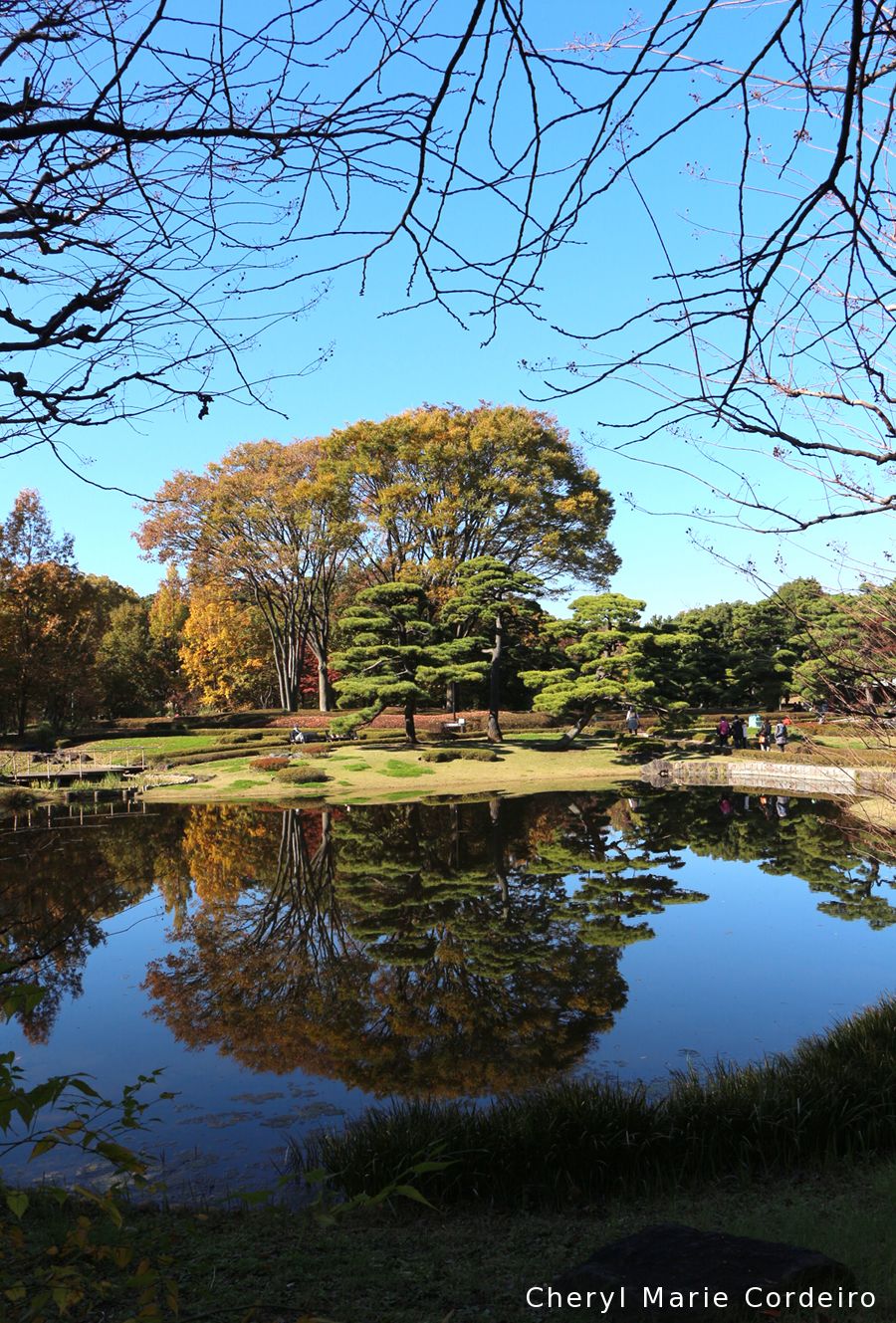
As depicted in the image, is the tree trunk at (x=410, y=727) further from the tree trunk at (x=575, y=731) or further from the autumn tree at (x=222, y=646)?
the autumn tree at (x=222, y=646)

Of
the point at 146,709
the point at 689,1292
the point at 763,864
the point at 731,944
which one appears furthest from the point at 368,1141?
the point at 146,709

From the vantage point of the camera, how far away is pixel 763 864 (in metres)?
16.1

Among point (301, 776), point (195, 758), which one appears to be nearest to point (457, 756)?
point (301, 776)

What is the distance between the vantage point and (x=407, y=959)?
35.3ft

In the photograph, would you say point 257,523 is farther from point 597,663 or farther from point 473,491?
point 597,663

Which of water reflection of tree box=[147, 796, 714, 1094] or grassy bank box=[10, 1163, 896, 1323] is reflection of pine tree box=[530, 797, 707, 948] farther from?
grassy bank box=[10, 1163, 896, 1323]

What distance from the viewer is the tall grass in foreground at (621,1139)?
5172 millimetres

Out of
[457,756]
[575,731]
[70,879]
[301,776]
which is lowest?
[70,879]

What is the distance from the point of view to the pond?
726 centimetres

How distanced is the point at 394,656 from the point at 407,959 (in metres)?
20.9

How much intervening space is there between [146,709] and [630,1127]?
53564 mm

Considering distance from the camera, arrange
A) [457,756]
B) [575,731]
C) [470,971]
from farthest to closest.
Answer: [575,731] < [457,756] < [470,971]

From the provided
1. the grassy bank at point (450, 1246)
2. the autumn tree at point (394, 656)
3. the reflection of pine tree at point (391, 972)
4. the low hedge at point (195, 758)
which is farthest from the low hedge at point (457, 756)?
the grassy bank at point (450, 1246)

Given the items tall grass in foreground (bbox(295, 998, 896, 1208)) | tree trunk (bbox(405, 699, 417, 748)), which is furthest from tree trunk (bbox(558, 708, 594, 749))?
tall grass in foreground (bbox(295, 998, 896, 1208))
